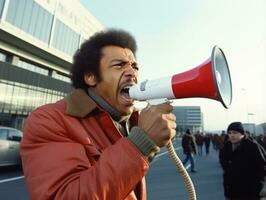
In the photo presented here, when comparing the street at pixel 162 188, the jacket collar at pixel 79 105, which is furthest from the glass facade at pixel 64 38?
the jacket collar at pixel 79 105

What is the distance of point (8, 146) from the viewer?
9266mm

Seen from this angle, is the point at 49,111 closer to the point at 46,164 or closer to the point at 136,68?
the point at 46,164

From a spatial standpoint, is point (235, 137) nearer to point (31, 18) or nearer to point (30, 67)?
point (31, 18)

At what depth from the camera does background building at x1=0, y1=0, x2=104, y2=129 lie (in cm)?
2759

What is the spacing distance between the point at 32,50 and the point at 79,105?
33618 mm

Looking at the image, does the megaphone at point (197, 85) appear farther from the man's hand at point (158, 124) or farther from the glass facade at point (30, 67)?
the glass facade at point (30, 67)

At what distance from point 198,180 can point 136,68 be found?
8409 millimetres

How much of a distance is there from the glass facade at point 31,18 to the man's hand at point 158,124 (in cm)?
2933

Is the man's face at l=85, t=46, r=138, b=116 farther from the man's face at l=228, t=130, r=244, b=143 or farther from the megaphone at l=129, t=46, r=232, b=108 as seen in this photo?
the man's face at l=228, t=130, r=244, b=143

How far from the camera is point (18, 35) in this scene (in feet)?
91.9

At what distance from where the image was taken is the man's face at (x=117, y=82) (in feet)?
5.41

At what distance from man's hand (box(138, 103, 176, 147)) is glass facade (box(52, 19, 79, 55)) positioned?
117 feet

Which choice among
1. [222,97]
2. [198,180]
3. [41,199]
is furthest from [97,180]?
[198,180]

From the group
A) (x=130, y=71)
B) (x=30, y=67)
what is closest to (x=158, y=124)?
(x=130, y=71)
